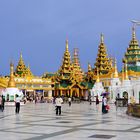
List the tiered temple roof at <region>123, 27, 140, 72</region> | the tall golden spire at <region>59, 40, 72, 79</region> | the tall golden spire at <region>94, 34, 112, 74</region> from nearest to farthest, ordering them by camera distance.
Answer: the tiered temple roof at <region>123, 27, 140, 72</region>, the tall golden spire at <region>94, 34, 112, 74</region>, the tall golden spire at <region>59, 40, 72, 79</region>

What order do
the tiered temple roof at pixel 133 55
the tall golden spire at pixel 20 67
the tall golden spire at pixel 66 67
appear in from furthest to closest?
the tall golden spire at pixel 20 67 < the tall golden spire at pixel 66 67 < the tiered temple roof at pixel 133 55

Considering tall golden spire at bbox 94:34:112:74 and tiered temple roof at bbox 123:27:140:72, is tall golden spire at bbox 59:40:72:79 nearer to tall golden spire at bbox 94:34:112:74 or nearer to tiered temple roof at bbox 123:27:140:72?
tall golden spire at bbox 94:34:112:74

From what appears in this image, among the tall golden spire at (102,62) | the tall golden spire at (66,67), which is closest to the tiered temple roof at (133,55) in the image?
the tall golden spire at (102,62)

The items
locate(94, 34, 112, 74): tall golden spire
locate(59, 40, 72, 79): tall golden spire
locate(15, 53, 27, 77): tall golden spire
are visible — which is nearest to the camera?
locate(94, 34, 112, 74): tall golden spire

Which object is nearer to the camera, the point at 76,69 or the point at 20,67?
the point at 20,67

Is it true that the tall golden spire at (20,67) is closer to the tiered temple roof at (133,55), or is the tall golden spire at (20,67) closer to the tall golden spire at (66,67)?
the tall golden spire at (66,67)

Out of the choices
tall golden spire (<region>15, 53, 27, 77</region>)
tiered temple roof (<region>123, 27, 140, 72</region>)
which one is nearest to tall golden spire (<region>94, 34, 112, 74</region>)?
tiered temple roof (<region>123, 27, 140, 72</region>)

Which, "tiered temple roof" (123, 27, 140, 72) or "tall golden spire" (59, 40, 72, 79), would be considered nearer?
"tiered temple roof" (123, 27, 140, 72)

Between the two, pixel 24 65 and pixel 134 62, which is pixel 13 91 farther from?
pixel 24 65

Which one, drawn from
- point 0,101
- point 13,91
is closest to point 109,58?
point 13,91

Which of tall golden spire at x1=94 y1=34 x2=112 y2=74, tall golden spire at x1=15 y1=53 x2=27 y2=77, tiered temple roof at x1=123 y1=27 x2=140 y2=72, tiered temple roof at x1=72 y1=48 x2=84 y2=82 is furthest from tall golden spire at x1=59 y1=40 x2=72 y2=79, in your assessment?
tiered temple roof at x1=123 y1=27 x2=140 y2=72

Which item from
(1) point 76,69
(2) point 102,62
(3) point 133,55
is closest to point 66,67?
(2) point 102,62

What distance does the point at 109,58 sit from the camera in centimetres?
8594

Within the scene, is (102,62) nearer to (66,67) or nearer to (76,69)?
(66,67)
